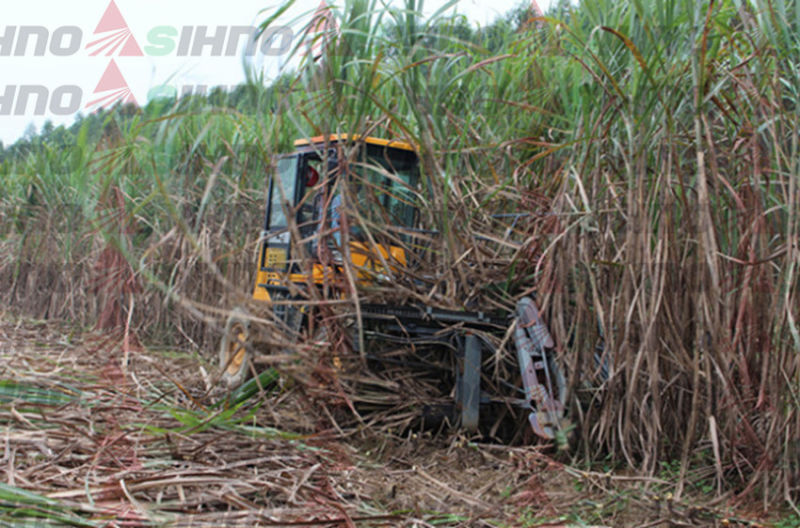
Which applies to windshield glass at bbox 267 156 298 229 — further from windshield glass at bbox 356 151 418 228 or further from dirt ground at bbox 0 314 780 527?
dirt ground at bbox 0 314 780 527

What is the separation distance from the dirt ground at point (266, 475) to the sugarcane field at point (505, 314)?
1 centimetres

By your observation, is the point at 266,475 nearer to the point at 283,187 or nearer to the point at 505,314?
the point at 505,314

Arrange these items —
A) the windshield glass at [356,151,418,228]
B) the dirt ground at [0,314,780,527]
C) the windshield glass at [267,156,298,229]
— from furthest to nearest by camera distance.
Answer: the windshield glass at [267,156,298,229], the windshield glass at [356,151,418,228], the dirt ground at [0,314,780,527]

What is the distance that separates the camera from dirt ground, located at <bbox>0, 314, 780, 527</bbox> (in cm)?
246

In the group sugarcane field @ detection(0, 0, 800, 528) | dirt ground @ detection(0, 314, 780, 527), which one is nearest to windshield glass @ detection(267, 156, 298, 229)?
sugarcane field @ detection(0, 0, 800, 528)

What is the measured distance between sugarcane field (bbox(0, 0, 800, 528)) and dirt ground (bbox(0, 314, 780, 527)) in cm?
1

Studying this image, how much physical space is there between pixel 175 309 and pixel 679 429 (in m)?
5.08

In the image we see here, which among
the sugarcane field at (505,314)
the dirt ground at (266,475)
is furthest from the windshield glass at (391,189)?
the dirt ground at (266,475)

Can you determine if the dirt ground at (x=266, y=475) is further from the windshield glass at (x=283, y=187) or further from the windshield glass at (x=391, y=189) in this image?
the windshield glass at (x=283, y=187)

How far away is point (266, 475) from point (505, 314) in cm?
155

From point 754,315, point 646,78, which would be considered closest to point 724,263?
point 754,315

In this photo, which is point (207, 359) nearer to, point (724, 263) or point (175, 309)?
point (175, 309)

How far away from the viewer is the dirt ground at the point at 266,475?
8.07 ft

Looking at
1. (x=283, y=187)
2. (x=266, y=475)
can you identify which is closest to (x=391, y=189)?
(x=283, y=187)
